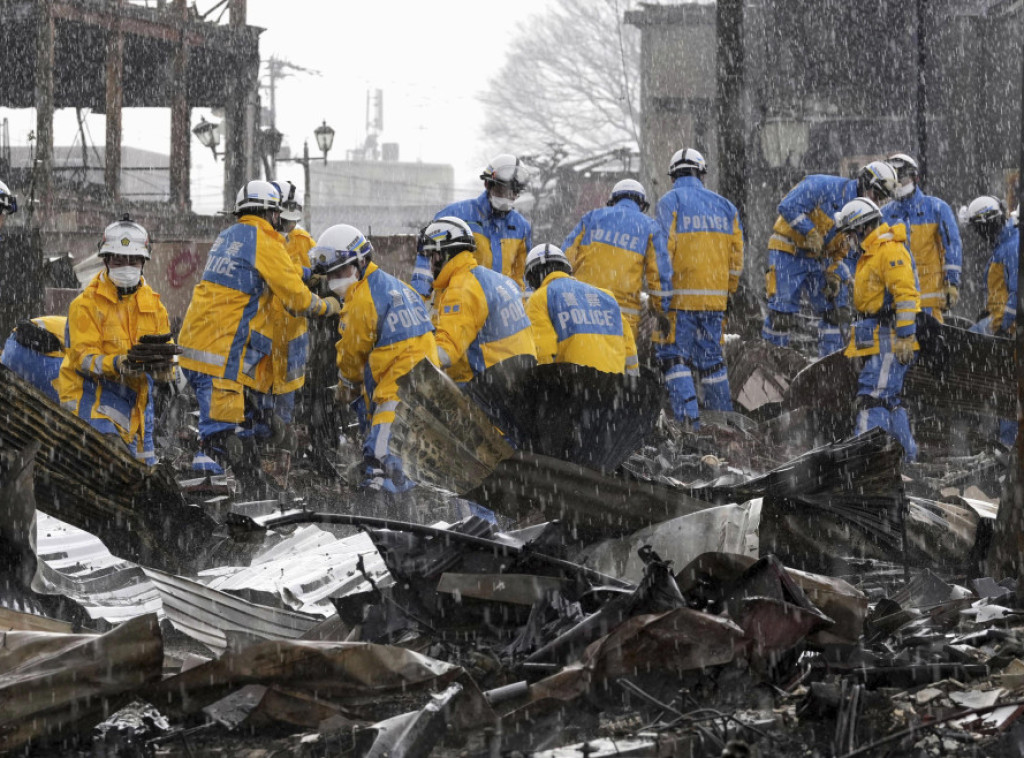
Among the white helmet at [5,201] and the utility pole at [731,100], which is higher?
the utility pole at [731,100]

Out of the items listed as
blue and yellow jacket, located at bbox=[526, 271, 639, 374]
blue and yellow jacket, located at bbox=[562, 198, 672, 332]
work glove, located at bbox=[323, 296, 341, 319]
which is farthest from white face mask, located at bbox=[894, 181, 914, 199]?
work glove, located at bbox=[323, 296, 341, 319]

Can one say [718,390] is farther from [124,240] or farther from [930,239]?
[124,240]

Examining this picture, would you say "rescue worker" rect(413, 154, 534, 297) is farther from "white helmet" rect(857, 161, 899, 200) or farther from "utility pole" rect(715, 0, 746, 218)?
"utility pole" rect(715, 0, 746, 218)

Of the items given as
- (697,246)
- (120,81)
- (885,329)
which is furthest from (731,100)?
(120,81)

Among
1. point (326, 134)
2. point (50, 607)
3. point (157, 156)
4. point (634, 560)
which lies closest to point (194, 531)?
point (50, 607)

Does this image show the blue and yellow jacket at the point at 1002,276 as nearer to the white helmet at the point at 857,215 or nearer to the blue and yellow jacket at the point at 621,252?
the white helmet at the point at 857,215

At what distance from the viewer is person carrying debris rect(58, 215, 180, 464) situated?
24.6ft

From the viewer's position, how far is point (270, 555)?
6250mm

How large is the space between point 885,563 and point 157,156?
72881 millimetres

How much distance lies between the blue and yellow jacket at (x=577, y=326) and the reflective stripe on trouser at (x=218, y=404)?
195 centimetres

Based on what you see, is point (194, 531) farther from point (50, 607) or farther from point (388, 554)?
point (388, 554)

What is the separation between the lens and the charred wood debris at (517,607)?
341 cm

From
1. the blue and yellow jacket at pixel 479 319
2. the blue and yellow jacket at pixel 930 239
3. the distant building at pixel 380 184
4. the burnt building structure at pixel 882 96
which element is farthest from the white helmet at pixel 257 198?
the distant building at pixel 380 184

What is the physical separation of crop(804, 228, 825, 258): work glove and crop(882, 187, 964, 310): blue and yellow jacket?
1.71ft
